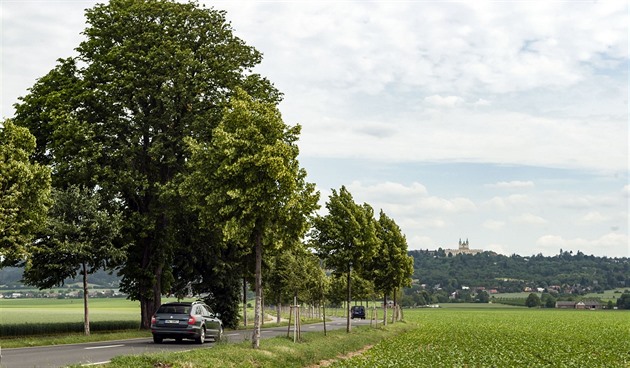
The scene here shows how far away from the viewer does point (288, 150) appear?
1051 inches

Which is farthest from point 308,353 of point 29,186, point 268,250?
point 29,186

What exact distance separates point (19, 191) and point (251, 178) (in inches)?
403

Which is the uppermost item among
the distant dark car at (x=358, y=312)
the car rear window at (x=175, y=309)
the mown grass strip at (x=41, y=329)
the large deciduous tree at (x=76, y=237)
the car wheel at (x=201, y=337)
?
the large deciduous tree at (x=76, y=237)

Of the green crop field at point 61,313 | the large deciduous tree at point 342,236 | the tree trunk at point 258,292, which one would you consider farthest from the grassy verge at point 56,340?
the green crop field at point 61,313

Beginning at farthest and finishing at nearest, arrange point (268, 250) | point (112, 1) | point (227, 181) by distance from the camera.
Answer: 1. point (112, 1)
2. point (268, 250)
3. point (227, 181)

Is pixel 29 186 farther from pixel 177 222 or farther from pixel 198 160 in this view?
pixel 177 222

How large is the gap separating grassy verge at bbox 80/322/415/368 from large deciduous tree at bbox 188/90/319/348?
142cm

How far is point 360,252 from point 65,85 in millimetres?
20741

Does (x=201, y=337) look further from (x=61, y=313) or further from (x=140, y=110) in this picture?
(x=61, y=313)

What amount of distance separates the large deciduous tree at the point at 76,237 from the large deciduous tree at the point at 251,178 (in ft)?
33.7

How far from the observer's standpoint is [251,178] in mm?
26047

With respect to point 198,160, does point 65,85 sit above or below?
above

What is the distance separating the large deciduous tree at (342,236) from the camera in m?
42.4

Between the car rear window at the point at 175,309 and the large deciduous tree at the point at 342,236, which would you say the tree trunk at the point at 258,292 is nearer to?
the car rear window at the point at 175,309
